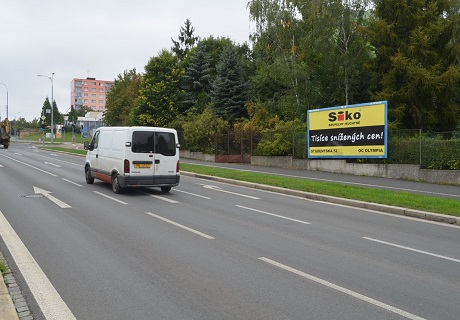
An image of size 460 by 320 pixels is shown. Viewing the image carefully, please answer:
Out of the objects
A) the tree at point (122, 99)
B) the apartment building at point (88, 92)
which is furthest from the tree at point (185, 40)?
the apartment building at point (88, 92)

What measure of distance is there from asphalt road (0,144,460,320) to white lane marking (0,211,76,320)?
0.01 meters

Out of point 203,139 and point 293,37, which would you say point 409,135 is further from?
point 293,37

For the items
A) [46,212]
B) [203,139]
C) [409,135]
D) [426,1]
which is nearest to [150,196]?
[46,212]

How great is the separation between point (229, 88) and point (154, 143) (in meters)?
26.5

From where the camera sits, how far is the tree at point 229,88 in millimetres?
39656

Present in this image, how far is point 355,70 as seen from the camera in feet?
119

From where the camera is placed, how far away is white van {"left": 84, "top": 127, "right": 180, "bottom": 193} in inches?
556

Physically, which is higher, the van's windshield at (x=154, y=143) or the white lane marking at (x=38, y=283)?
the van's windshield at (x=154, y=143)

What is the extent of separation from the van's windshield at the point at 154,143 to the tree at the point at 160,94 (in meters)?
33.3

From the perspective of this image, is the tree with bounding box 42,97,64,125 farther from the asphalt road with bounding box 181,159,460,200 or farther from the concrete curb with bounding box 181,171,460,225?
the concrete curb with bounding box 181,171,460,225

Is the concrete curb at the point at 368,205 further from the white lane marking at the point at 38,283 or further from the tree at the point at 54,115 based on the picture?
the tree at the point at 54,115

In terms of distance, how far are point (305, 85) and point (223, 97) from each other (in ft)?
24.7

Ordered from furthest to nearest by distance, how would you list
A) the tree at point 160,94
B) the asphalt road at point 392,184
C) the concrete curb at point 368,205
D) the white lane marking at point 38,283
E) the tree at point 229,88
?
the tree at point 160,94
the tree at point 229,88
the asphalt road at point 392,184
the concrete curb at point 368,205
the white lane marking at point 38,283

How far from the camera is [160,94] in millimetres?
48344
